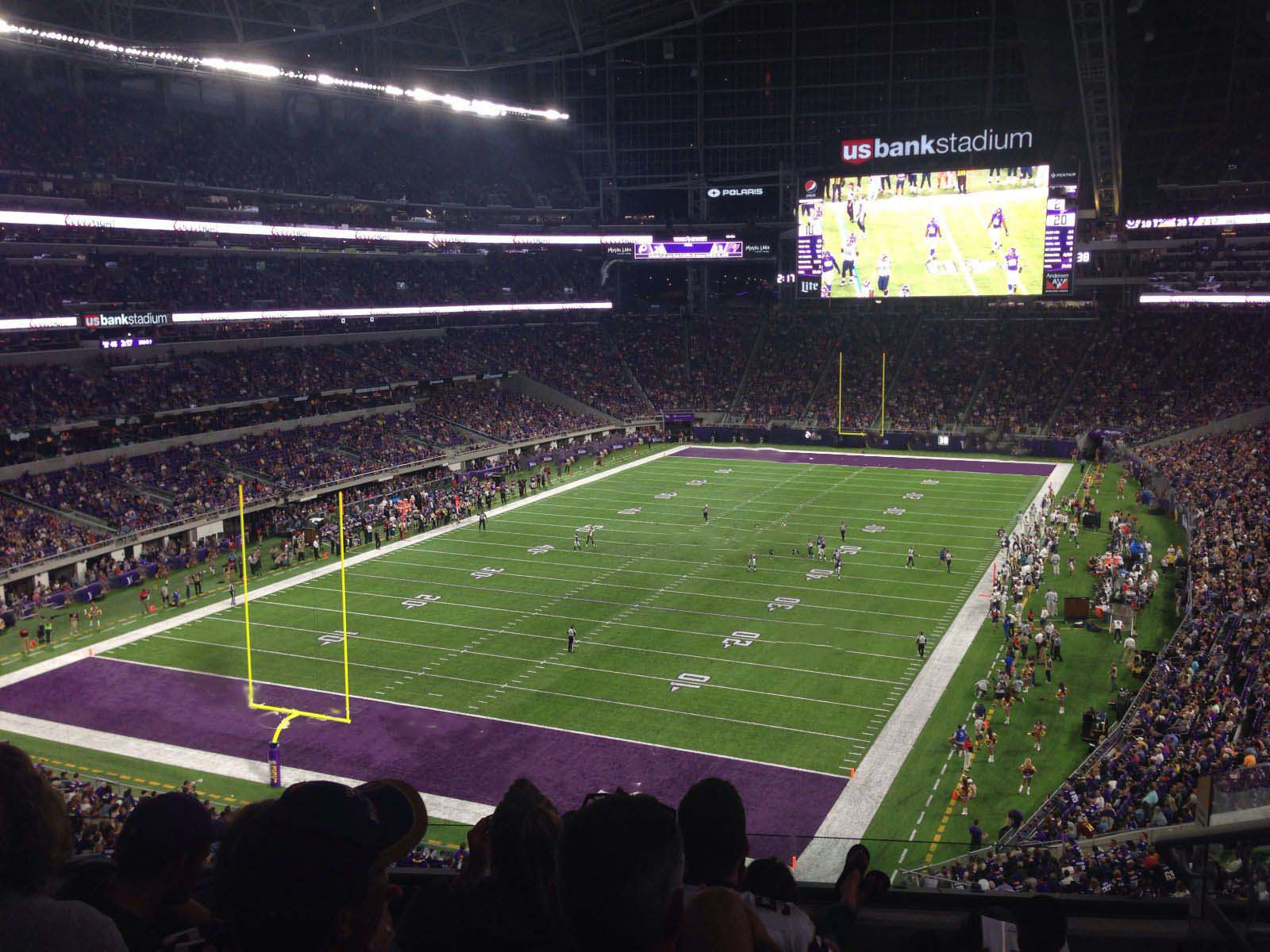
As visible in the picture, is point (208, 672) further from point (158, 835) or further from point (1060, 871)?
point (158, 835)

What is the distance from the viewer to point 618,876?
2346 millimetres

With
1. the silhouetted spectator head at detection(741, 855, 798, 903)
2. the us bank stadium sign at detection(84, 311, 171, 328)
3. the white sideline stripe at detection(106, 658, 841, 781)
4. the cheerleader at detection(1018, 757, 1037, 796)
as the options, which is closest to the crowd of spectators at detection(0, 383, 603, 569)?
the us bank stadium sign at detection(84, 311, 171, 328)

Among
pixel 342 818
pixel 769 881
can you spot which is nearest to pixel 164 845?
pixel 342 818

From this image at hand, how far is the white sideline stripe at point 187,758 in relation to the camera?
798 inches

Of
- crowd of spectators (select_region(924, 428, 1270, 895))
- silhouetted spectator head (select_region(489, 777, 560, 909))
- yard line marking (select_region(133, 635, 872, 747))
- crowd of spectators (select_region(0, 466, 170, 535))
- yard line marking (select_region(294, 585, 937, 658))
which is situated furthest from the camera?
crowd of spectators (select_region(0, 466, 170, 535))

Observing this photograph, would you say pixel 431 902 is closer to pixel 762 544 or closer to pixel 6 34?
pixel 762 544

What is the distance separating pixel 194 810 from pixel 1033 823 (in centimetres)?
1795

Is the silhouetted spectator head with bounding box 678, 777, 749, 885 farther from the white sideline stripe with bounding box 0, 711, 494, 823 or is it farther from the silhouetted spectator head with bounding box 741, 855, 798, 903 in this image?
the white sideline stripe with bounding box 0, 711, 494, 823

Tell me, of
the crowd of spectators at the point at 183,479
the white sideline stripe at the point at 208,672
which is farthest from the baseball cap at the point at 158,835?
the crowd of spectators at the point at 183,479

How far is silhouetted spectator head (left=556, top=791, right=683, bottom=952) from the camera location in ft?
7.73

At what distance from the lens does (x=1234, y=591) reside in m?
24.7

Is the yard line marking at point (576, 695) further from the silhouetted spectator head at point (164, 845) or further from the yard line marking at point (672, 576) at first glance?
the silhouetted spectator head at point (164, 845)

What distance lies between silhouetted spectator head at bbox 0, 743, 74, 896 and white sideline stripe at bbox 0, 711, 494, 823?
17.6 m

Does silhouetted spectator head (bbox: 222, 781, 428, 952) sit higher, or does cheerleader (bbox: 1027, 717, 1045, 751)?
silhouetted spectator head (bbox: 222, 781, 428, 952)
